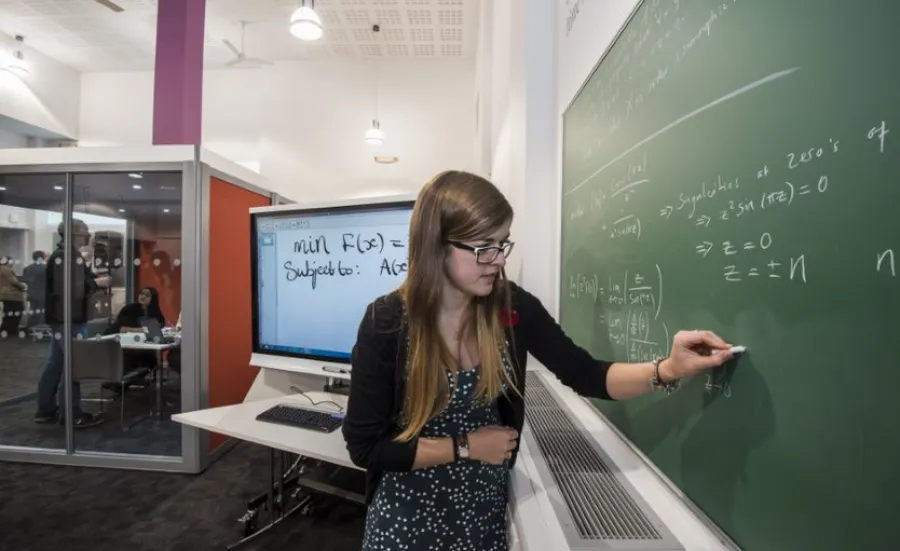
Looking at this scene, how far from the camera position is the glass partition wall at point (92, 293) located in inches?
120

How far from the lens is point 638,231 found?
1.04 m

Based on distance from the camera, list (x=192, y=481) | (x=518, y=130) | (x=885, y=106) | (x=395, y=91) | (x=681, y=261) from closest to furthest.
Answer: (x=885, y=106), (x=681, y=261), (x=518, y=130), (x=192, y=481), (x=395, y=91)

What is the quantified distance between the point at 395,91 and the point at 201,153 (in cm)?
375

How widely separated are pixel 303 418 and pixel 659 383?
1.46 m

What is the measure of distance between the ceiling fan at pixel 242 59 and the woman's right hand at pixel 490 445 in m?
6.13

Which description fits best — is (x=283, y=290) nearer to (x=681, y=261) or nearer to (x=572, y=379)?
(x=572, y=379)

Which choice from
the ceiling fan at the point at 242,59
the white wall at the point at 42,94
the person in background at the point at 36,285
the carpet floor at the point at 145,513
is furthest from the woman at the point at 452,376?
the white wall at the point at 42,94

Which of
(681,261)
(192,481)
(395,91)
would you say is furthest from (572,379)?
(395,91)

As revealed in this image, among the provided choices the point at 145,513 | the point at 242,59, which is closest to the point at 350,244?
the point at 145,513

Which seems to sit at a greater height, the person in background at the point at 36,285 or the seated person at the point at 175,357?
the person in background at the point at 36,285

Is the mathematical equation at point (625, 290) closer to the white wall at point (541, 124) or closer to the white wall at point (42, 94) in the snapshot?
the white wall at point (541, 124)

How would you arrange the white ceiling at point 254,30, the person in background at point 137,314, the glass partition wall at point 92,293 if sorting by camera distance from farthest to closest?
the white ceiling at point 254,30
the person in background at point 137,314
the glass partition wall at point 92,293

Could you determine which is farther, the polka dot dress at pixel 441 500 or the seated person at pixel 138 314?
the seated person at pixel 138 314

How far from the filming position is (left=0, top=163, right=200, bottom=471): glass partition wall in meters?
3.04
